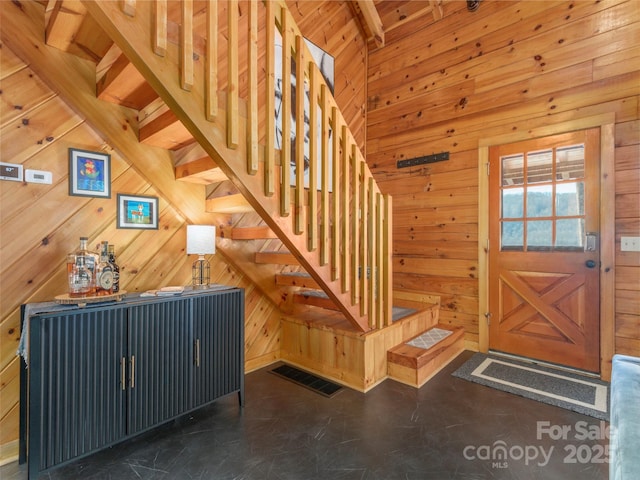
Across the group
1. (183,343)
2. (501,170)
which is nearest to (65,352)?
(183,343)

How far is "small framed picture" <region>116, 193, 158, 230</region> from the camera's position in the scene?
205 cm

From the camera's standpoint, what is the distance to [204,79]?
1439 millimetres

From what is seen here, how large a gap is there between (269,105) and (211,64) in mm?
361

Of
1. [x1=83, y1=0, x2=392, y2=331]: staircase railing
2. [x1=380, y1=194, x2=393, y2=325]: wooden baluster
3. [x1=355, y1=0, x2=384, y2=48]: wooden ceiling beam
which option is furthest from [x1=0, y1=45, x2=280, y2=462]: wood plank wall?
[x1=355, y1=0, x2=384, y2=48]: wooden ceiling beam

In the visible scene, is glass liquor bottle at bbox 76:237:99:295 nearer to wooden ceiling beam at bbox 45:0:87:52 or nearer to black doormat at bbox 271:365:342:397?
wooden ceiling beam at bbox 45:0:87:52

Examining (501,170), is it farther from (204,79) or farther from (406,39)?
(204,79)

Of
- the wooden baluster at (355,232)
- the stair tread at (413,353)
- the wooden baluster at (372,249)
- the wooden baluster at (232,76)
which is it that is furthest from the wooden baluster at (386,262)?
the wooden baluster at (232,76)

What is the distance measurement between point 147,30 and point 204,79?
0.27 meters

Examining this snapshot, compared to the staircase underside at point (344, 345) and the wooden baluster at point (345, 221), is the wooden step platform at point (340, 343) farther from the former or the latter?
the wooden baluster at point (345, 221)

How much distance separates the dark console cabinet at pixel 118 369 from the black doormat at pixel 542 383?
6.81 ft

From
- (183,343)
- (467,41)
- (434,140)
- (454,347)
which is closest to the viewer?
(183,343)

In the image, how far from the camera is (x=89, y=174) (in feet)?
6.28

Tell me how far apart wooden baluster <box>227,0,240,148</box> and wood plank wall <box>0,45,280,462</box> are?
0.99 meters

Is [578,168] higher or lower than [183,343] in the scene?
higher
